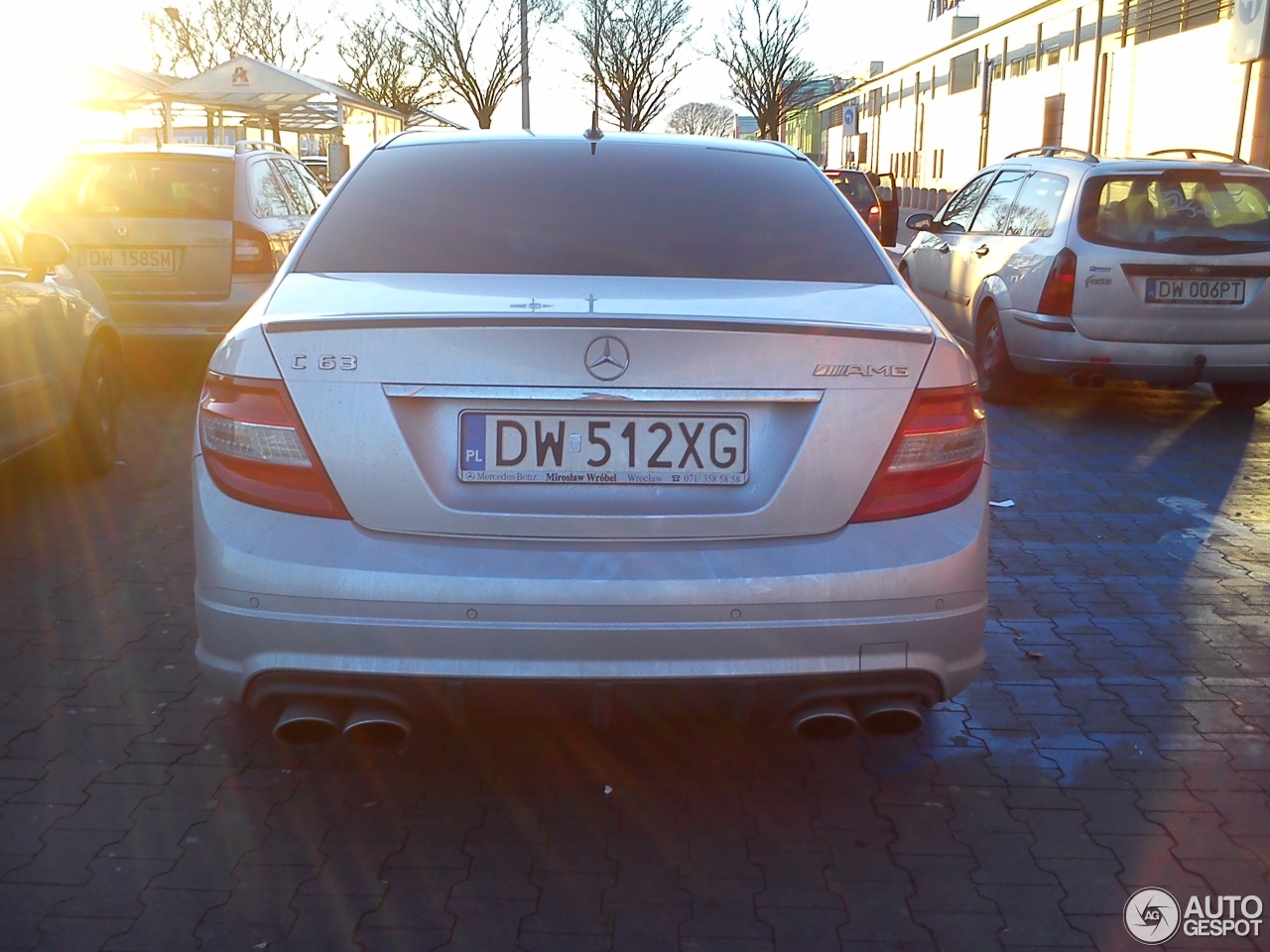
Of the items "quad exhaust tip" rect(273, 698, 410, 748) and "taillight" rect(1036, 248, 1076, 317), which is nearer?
"quad exhaust tip" rect(273, 698, 410, 748)

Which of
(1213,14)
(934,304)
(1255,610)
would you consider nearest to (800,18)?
(1213,14)

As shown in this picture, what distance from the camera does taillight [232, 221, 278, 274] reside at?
9.26 m

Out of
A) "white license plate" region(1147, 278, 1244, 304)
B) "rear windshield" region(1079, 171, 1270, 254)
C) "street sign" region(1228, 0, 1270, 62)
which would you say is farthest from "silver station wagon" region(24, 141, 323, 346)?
"street sign" region(1228, 0, 1270, 62)

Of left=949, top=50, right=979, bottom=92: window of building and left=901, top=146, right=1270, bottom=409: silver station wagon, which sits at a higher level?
left=949, top=50, right=979, bottom=92: window of building

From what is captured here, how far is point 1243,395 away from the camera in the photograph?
9.50m

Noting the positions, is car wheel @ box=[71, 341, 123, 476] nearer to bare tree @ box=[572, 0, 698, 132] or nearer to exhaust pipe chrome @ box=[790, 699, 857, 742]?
exhaust pipe chrome @ box=[790, 699, 857, 742]

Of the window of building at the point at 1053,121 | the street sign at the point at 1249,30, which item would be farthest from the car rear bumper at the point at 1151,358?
the window of building at the point at 1053,121

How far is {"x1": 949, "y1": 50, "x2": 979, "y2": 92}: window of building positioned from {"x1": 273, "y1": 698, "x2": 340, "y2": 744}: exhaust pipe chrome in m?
42.6

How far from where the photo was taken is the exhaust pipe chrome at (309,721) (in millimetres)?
2941

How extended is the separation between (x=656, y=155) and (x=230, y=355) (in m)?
1.59

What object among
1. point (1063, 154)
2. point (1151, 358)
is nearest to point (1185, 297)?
point (1151, 358)

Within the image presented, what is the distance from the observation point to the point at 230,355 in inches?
121

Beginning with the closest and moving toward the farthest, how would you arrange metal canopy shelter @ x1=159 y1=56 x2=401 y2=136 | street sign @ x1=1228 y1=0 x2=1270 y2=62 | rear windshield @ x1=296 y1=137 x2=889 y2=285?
1. rear windshield @ x1=296 y1=137 x2=889 y2=285
2. street sign @ x1=1228 y1=0 x2=1270 y2=62
3. metal canopy shelter @ x1=159 y1=56 x2=401 y2=136

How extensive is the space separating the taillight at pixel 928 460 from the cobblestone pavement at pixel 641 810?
0.71 metres
